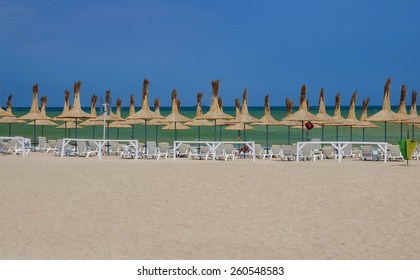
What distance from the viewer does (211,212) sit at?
10016mm

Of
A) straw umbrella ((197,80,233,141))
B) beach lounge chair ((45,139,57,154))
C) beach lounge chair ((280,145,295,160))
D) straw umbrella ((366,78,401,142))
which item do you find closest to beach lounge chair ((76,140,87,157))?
beach lounge chair ((45,139,57,154))

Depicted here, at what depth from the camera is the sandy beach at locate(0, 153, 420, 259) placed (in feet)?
25.3

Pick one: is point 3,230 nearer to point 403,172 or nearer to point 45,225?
point 45,225

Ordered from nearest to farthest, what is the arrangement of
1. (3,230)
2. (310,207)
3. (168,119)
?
1. (3,230)
2. (310,207)
3. (168,119)

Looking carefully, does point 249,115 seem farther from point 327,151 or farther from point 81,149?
point 81,149

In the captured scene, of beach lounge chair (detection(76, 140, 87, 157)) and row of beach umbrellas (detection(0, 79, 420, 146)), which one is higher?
row of beach umbrellas (detection(0, 79, 420, 146))

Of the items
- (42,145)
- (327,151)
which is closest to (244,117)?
(327,151)

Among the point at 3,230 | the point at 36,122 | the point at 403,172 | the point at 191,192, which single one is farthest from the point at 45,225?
the point at 36,122

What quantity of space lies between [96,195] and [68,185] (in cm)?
133

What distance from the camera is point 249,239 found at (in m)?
8.30

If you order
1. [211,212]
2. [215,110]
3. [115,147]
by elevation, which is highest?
[215,110]

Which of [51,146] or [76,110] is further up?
[76,110]

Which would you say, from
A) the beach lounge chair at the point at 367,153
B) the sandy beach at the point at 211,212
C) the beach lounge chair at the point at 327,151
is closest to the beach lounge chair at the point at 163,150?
the sandy beach at the point at 211,212

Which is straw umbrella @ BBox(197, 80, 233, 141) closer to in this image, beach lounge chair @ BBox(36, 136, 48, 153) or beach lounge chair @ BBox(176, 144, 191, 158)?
beach lounge chair @ BBox(176, 144, 191, 158)
